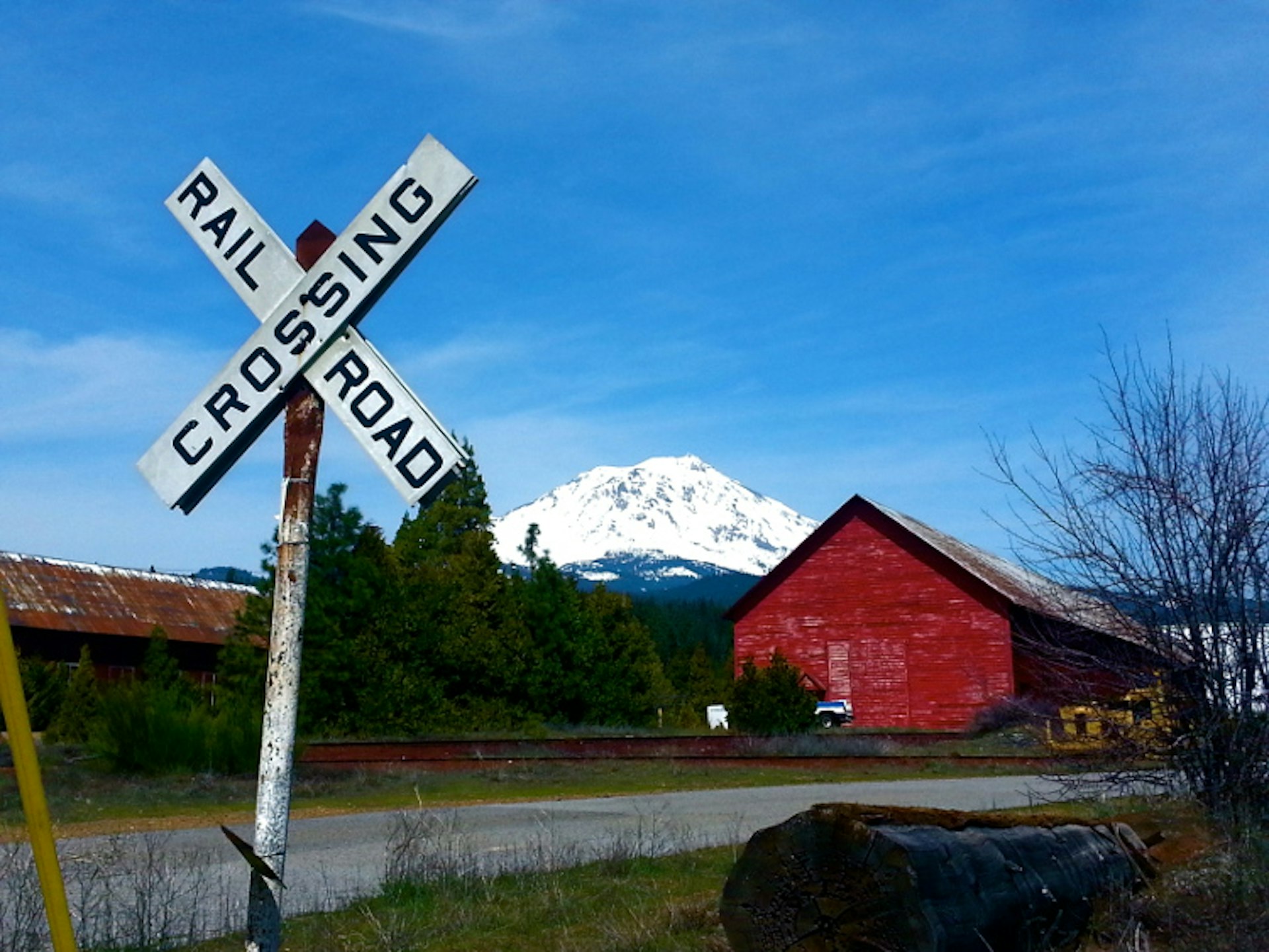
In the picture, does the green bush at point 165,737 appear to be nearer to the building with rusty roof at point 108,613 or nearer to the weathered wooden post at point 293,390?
the weathered wooden post at point 293,390

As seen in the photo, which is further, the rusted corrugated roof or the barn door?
the rusted corrugated roof

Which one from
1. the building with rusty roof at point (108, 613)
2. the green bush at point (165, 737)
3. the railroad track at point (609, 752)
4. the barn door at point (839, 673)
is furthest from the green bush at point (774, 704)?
the building with rusty roof at point (108, 613)

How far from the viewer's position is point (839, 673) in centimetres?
4147

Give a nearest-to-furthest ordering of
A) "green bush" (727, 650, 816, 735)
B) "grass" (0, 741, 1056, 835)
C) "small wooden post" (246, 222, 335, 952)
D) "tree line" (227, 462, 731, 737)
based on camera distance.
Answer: "small wooden post" (246, 222, 335, 952), "grass" (0, 741, 1056, 835), "tree line" (227, 462, 731, 737), "green bush" (727, 650, 816, 735)

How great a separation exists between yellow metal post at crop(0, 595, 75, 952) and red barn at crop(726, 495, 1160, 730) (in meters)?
35.0

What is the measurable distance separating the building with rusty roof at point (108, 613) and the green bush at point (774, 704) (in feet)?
71.7

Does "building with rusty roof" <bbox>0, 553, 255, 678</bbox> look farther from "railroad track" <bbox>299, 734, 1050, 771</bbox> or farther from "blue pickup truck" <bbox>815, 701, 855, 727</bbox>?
"railroad track" <bbox>299, 734, 1050, 771</bbox>

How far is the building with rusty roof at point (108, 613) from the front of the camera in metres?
43.2

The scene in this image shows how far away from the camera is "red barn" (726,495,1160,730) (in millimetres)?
39062

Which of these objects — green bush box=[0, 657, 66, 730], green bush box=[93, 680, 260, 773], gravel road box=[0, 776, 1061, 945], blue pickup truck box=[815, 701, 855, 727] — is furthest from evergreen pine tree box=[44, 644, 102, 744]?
blue pickup truck box=[815, 701, 855, 727]

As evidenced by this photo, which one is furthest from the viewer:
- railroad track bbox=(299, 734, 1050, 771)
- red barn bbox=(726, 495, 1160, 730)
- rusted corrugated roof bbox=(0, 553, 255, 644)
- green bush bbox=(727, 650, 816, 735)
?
rusted corrugated roof bbox=(0, 553, 255, 644)

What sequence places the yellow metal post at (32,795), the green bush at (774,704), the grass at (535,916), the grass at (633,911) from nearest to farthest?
the yellow metal post at (32,795)
the grass at (633,911)
the grass at (535,916)
the green bush at (774,704)

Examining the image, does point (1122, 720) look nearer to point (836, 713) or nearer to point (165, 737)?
point (165, 737)

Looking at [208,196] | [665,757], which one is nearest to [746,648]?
[665,757]
